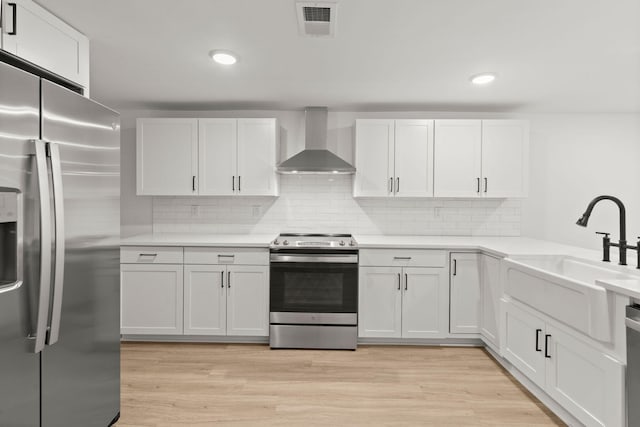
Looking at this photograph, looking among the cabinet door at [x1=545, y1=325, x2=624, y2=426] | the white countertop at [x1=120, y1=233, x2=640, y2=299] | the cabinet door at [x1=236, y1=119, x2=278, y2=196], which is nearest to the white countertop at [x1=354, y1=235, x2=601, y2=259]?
the white countertop at [x1=120, y1=233, x2=640, y2=299]

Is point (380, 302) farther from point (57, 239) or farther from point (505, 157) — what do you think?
point (57, 239)

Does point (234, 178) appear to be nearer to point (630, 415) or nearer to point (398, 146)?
point (398, 146)

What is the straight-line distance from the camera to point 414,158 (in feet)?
12.7

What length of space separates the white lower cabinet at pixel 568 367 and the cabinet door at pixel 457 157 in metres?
1.39

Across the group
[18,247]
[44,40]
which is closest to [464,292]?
[18,247]

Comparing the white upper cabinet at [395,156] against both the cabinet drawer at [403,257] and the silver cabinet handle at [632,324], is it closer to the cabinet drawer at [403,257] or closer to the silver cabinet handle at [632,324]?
the cabinet drawer at [403,257]

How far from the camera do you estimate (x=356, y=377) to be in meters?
2.92

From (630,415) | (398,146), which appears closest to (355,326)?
(398,146)

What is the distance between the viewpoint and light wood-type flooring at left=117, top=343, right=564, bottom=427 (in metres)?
2.36

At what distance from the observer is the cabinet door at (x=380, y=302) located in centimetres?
355

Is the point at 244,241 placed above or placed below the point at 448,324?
above

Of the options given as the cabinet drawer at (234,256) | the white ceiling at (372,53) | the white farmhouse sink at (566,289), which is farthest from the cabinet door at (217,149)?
the white farmhouse sink at (566,289)

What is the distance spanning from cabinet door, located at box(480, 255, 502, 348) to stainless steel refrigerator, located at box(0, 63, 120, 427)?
284 cm

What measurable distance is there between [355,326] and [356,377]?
0.60m
